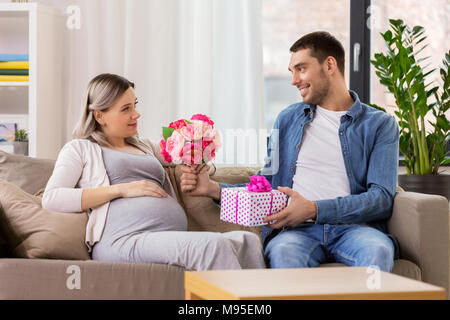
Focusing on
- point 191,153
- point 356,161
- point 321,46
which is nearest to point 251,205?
point 191,153

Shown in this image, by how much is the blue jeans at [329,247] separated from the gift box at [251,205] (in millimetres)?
106

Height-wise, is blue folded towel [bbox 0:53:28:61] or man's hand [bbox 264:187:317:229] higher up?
blue folded towel [bbox 0:53:28:61]

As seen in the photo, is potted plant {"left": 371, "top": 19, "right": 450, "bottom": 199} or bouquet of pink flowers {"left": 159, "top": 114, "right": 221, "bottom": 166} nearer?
bouquet of pink flowers {"left": 159, "top": 114, "right": 221, "bottom": 166}

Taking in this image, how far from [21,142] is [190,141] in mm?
1410

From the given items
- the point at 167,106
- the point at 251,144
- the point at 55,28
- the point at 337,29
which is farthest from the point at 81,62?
the point at 337,29

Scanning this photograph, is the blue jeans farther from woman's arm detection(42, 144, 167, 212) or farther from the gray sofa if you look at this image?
woman's arm detection(42, 144, 167, 212)

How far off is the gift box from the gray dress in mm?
65

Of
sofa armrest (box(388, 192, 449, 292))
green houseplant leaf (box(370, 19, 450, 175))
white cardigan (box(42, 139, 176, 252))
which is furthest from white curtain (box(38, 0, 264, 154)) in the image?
sofa armrest (box(388, 192, 449, 292))

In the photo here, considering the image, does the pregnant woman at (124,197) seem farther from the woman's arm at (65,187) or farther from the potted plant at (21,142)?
the potted plant at (21,142)

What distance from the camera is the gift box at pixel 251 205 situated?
2088mm

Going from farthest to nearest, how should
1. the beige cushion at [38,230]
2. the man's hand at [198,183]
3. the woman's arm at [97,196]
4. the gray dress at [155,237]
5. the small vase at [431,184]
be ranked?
the small vase at [431,184] → the man's hand at [198,183] → the woman's arm at [97,196] → the beige cushion at [38,230] → the gray dress at [155,237]

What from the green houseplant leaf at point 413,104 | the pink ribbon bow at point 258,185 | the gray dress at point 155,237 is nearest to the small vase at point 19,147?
the gray dress at point 155,237

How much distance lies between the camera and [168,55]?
132 inches

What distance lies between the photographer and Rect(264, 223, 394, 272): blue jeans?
78.7 inches
